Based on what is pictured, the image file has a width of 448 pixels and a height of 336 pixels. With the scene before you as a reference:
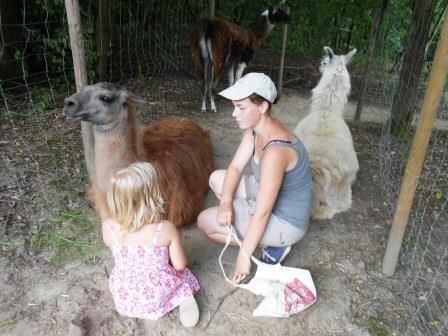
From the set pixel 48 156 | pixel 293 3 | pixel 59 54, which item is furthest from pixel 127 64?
pixel 293 3

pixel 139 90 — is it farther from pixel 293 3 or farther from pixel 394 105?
pixel 293 3

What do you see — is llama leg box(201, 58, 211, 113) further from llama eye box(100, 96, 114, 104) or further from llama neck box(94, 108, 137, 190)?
llama eye box(100, 96, 114, 104)

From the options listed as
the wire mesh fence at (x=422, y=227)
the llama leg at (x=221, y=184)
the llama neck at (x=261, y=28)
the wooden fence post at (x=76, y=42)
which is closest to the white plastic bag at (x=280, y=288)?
the llama leg at (x=221, y=184)

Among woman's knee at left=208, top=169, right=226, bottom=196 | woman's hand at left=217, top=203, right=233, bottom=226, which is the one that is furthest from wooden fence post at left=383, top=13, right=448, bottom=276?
woman's knee at left=208, top=169, right=226, bottom=196

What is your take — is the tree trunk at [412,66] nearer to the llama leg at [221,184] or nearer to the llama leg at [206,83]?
the llama leg at [206,83]

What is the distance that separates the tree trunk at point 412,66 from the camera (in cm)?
443

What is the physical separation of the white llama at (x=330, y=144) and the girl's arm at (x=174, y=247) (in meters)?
1.23

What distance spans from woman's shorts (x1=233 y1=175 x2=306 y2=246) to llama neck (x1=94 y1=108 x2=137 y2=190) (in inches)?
30.4

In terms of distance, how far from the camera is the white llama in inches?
119

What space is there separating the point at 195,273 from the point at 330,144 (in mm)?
1496

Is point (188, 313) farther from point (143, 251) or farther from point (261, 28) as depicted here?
point (261, 28)

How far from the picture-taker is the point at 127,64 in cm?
621

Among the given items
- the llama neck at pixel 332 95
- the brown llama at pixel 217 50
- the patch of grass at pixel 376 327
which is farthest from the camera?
the brown llama at pixel 217 50

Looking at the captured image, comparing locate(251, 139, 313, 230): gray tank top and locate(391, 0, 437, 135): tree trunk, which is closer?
locate(251, 139, 313, 230): gray tank top
